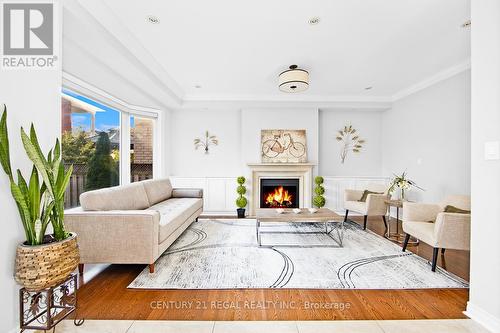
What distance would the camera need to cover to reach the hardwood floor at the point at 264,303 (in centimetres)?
180

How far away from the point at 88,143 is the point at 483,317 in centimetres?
498

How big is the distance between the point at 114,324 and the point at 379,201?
157 inches

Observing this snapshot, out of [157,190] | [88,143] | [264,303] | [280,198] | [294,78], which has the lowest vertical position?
[264,303]

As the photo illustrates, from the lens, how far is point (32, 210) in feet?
4.88

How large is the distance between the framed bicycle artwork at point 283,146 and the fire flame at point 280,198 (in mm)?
684

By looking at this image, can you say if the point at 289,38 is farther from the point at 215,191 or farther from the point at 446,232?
the point at 215,191

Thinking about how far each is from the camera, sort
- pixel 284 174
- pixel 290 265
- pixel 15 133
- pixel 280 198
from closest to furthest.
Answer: pixel 15 133 < pixel 290 265 < pixel 284 174 < pixel 280 198

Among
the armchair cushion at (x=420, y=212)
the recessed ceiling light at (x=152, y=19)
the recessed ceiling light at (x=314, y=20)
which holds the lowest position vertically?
the armchair cushion at (x=420, y=212)

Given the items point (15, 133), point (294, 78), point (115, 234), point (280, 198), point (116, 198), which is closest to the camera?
point (15, 133)

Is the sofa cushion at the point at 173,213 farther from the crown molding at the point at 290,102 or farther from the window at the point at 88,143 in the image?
the crown molding at the point at 290,102

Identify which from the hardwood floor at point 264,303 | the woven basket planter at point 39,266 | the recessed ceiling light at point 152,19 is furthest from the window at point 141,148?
the woven basket planter at point 39,266

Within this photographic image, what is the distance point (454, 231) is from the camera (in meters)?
2.40

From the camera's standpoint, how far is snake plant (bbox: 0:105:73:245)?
4.59 ft

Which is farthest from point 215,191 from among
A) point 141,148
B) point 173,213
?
point 173,213
